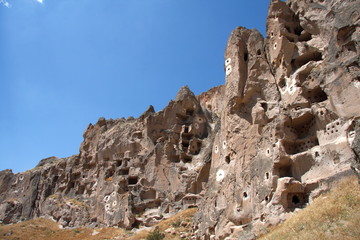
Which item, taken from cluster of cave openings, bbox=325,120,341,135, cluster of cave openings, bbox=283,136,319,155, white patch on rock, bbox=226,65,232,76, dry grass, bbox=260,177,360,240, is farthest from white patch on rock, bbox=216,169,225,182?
cluster of cave openings, bbox=325,120,341,135

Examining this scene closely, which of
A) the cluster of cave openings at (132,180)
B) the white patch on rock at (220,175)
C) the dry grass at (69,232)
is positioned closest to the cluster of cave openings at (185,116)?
the cluster of cave openings at (132,180)

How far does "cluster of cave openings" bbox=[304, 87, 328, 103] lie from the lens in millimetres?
23500

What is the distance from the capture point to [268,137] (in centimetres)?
2311

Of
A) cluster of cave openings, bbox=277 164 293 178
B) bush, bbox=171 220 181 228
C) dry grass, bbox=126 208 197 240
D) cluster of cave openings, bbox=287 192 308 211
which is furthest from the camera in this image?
bush, bbox=171 220 181 228

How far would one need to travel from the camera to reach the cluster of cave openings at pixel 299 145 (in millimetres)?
22089

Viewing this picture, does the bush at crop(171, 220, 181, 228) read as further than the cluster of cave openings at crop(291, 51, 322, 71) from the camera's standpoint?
Yes

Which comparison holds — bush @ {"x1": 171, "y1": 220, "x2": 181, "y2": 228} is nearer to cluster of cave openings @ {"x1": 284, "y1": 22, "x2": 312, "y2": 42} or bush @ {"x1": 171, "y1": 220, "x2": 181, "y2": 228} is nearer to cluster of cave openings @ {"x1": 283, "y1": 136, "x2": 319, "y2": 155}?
cluster of cave openings @ {"x1": 283, "y1": 136, "x2": 319, "y2": 155}

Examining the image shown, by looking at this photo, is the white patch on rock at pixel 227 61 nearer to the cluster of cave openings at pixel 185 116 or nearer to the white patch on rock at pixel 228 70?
the white patch on rock at pixel 228 70

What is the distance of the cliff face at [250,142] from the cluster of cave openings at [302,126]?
0.08 metres

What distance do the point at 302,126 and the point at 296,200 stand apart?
226 inches

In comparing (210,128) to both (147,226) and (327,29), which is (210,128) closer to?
(147,226)

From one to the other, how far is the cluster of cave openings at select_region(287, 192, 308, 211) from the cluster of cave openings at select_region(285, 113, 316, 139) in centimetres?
450

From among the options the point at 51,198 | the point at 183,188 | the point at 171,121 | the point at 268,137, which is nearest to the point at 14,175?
the point at 51,198

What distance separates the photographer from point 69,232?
124ft
